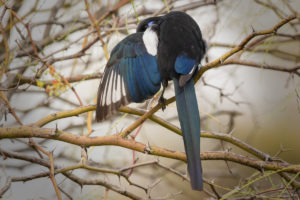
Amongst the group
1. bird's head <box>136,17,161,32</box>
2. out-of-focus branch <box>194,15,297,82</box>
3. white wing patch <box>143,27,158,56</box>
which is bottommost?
out-of-focus branch <box>194,15,297,82</box>

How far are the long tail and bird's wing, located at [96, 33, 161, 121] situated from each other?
2.2 inches

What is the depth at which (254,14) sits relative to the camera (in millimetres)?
1007

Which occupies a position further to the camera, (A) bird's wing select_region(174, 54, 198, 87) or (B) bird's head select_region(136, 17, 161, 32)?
(B) bird's head select_region(136, 17, 161, 32)

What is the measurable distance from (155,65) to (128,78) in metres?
0.06

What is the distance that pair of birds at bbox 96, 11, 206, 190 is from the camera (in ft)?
2.01

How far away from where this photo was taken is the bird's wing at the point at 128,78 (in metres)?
0.64

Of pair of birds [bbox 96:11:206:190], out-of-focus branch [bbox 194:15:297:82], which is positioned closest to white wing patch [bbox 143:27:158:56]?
pair of birds [bbox 96:11:206:190]

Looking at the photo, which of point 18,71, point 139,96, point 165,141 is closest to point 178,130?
point 139,96

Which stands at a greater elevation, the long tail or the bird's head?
the bird's head

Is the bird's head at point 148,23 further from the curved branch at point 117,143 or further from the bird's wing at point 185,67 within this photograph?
the curved branch at point 117,143

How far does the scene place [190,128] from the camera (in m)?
0.55

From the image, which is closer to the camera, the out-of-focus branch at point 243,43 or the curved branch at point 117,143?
the out-of-focus branch at point 243,43

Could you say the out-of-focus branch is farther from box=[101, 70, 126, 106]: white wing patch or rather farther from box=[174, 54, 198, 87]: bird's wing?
box=[101, 70, 126, 106]: white wing patch

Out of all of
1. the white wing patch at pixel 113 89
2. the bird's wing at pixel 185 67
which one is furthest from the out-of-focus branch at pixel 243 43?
the white wing patch at pixel 113 89
